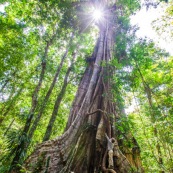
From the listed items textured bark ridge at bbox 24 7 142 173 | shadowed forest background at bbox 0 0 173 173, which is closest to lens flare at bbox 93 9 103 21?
shadowed forest background at bbox 0 0 173 173

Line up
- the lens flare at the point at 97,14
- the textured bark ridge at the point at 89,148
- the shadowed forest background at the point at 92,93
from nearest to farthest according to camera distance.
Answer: the textured bark ridge at the point at 89,148 → the shadowed forest background at the point at 92,93 → the lens flare at the point at 97,14

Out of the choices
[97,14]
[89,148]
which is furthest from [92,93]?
[97,14]

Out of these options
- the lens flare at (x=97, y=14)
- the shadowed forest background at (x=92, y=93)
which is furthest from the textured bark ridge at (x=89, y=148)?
the lens flare at (x=97, y=14)

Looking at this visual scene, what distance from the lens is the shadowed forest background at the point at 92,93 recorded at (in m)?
2.82

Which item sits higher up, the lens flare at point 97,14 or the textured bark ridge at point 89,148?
the lens flare at point 97,14

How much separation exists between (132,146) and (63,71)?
6641mm

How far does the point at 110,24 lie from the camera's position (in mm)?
6707

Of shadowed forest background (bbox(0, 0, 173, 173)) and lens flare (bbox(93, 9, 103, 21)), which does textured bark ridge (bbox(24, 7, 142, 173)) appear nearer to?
shadowed forest background (bbox(0, 0, 173, 173))

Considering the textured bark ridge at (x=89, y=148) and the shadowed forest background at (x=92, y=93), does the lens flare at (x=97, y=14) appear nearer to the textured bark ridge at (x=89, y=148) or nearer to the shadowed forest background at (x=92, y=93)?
the shadowed forest background at (x=92, y=93)

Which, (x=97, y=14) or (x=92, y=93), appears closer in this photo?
(x=92, y=93)

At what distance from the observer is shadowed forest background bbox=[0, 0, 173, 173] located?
2816 millimetres

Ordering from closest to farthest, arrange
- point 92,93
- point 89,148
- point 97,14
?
point 89,148, point 92,93, point 97,14

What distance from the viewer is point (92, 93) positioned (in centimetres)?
406

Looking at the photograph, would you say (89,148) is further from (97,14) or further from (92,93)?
(97,14)
